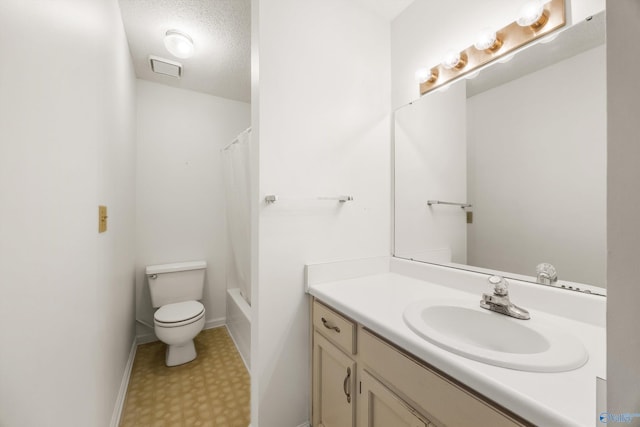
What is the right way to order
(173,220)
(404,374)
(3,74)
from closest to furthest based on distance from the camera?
(3,74), (404,374), (173,220)

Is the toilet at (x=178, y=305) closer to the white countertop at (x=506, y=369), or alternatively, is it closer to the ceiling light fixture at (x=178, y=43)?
the white countertop at (x=506, y=369)

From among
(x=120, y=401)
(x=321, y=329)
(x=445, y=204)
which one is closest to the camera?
(x=321, y=329)

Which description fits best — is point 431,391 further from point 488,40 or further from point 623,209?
point 488,40

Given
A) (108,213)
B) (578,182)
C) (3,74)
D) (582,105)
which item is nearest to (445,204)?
(578,182)

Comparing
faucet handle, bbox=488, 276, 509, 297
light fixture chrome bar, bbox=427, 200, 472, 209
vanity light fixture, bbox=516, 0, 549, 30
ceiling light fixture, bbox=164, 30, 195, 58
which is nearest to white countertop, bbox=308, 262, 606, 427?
faucet handle, bbox=488, 276, 509, 297

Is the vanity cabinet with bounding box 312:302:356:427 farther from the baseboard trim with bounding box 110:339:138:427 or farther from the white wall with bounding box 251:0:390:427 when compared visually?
the baseboard trim with bounding box 110:339:138:427

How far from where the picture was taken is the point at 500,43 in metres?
1.15

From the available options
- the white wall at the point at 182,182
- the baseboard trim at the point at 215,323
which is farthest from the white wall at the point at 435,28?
the baseboard trim at the point at 215,323

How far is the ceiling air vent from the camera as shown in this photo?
2113mm

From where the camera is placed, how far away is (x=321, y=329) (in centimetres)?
127

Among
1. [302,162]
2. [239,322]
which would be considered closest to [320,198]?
[302,162]

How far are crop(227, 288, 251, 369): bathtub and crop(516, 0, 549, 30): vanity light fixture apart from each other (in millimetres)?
2199

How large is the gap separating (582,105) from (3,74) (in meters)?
1.68

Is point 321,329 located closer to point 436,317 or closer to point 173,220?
point 436,317
